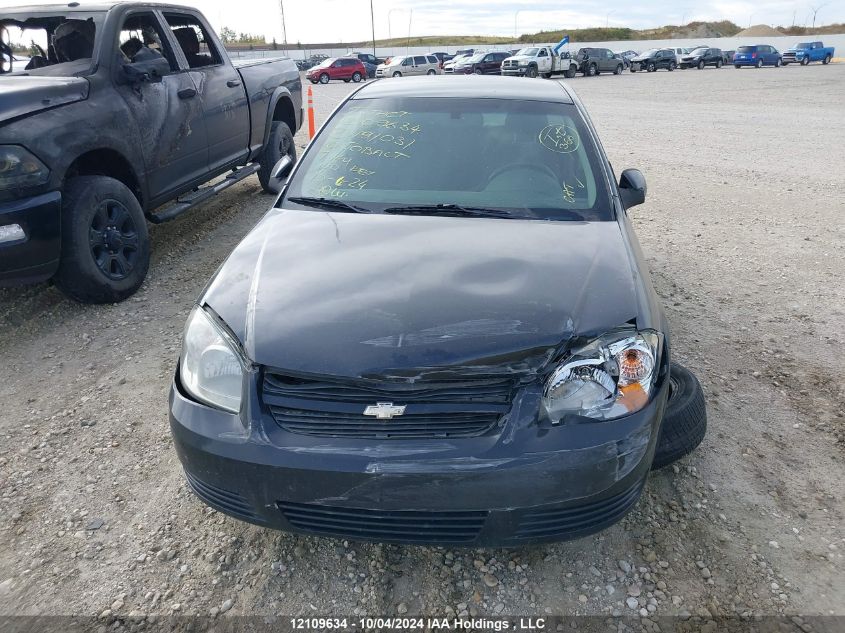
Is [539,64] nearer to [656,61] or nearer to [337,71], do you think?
[337,71]

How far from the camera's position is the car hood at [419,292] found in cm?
199

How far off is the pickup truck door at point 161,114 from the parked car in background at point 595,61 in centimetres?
3412

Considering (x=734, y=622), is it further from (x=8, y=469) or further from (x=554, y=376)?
(x=8, y=469)

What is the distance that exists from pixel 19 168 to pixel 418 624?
343 cm

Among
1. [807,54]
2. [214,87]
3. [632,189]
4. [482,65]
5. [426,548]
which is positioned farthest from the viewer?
[807,54]

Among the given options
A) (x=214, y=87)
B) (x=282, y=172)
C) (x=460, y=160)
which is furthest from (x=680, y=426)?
(x=214, y=87)

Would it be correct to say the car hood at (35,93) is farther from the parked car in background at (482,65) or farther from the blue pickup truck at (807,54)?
the blue pickup truck at (807,54)

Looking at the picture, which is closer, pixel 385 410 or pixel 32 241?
pixel 385 410

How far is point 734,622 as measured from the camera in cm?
206

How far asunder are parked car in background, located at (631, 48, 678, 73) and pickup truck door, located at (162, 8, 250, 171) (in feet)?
131

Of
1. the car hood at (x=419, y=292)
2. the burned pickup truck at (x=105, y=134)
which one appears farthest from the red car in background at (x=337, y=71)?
the car hood at (x=419, y=292)

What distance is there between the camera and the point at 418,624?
206 centimetres

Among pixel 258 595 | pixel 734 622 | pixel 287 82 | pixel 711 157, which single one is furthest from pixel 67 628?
pixel 711 157

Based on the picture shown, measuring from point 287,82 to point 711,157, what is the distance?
22.0ft
